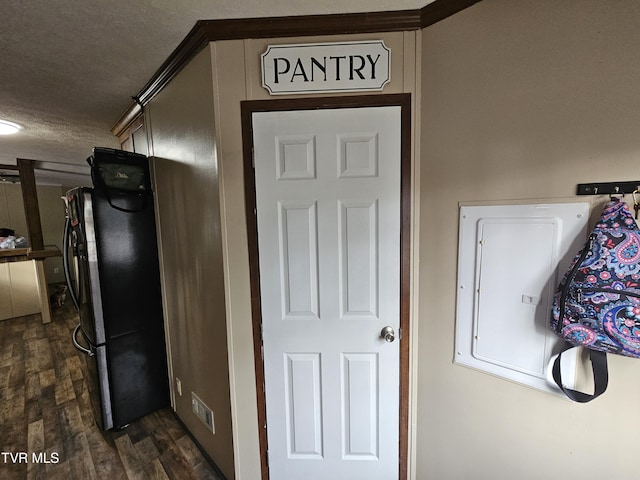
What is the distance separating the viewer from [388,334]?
113 cm

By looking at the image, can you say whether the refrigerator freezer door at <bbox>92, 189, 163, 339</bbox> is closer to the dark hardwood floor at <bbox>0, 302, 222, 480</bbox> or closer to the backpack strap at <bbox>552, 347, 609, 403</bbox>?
the dark hardwood floor at <bbox>0, 302, 222, 480</bbox>

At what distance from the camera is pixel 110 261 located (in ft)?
5.37

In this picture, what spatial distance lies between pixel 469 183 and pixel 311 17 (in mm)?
920

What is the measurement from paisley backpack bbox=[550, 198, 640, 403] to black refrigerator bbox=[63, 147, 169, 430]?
2230 millimetres

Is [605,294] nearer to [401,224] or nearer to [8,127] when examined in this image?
[401,224]

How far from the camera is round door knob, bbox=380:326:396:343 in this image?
44.4 inches

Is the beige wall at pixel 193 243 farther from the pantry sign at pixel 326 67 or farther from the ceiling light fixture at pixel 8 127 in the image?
the ceiling light fixture at pixel 8 127

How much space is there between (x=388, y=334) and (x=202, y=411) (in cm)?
125

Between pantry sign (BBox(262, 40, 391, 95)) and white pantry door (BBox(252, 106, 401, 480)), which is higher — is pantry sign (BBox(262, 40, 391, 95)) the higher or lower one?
the higher one

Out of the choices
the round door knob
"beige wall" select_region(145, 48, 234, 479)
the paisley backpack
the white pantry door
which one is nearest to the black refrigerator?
"beige wall" select_region(145, 48, 234, 479)

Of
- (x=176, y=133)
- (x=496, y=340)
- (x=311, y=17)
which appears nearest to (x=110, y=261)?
(x=176, y=133)

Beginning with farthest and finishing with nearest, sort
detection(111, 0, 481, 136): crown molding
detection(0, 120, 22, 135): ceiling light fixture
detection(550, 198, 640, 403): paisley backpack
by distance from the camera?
detection(0, 120, 22, 135): ceiling light fixture → detection(111, 0, 481, 136): crown molding → detection(550, 198, 640, 403): paisley backpack

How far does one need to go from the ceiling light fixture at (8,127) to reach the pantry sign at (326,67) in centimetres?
243

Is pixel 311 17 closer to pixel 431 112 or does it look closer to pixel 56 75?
pixel 431 112
